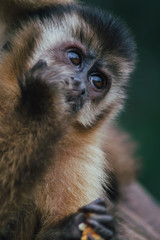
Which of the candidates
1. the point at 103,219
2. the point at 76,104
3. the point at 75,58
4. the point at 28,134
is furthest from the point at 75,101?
the point at 103,219

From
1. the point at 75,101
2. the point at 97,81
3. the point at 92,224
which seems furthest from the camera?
the point at 97,81

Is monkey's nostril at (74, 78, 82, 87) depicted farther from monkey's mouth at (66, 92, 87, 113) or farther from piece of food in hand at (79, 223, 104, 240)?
piece of food in hand at (79, 223, 104, 240)

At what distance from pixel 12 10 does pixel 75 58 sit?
660mm

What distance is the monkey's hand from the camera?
3131 mm

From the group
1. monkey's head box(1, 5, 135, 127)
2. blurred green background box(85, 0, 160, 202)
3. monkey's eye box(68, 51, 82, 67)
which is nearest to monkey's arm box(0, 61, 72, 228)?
monkey's head box(1, 5, 135, 127)

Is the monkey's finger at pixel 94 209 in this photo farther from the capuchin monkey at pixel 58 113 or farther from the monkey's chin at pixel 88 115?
the monkey's chin at pixel 88 115

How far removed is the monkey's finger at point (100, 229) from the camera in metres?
3.13

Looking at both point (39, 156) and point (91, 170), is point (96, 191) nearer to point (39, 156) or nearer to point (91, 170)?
point (91, 170)

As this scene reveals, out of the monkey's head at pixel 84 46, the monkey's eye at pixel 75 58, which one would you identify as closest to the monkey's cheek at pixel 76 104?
the monkey's head at pixel 84 46

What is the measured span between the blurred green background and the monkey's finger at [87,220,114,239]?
229 inches

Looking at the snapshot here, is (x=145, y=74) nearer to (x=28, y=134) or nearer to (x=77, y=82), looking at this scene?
(x=77, y=82)

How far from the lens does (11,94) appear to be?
316 centimetres

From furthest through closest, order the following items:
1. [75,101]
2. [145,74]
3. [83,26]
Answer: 1. [145,74]
2. [83,26]
3. [75,101]

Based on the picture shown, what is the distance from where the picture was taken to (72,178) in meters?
3.69
